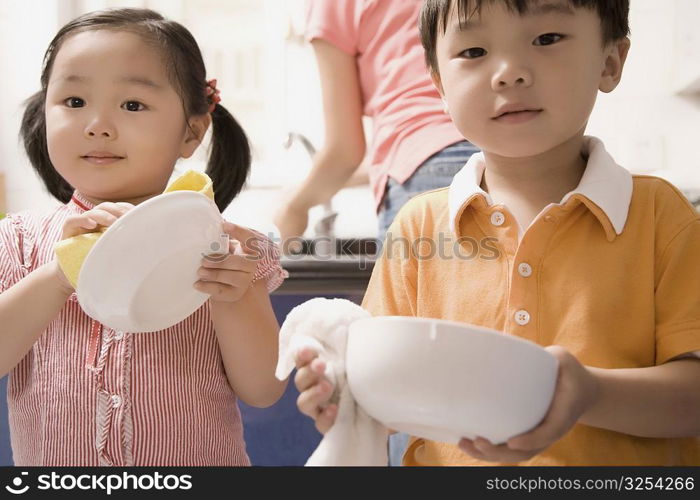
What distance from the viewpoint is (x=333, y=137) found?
1322 mm

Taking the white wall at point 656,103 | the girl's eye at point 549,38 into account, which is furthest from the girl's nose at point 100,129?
the white wall at point 656,103

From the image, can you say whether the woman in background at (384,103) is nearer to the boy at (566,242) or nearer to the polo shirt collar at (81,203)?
the boy at (566,242)

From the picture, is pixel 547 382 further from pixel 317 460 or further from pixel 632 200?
pixel 632 200

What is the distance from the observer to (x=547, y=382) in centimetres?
59

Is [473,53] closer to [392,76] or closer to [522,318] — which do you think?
[522,318]

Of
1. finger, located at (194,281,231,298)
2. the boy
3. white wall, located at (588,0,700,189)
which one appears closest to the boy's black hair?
the boy

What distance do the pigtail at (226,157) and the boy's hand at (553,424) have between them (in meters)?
0.60

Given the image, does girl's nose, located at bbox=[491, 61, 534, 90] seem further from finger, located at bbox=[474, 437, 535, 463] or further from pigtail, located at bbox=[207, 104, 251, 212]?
Answer: pigtail, located at bbox=[207, 104, 251, 212]

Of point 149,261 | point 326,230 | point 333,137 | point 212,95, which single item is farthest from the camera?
point 326,230

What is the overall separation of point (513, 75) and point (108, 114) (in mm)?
443

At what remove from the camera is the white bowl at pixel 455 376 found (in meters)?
0.56

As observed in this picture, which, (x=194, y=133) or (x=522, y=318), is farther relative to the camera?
(x=194, y=133)

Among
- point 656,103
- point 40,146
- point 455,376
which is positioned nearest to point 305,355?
point 455,376
